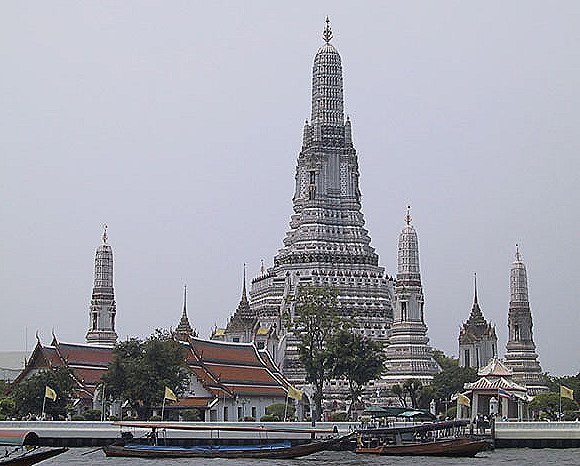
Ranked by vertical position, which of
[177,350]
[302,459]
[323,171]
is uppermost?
[323,171]

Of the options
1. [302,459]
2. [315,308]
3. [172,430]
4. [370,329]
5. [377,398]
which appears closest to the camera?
[302,459]

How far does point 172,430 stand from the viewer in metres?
53.6

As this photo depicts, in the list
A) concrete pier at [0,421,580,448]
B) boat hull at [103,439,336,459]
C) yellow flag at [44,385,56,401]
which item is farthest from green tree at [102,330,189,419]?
boat hull at [103,439,336,459]

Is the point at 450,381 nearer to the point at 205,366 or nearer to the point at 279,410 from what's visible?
the point at 279,410

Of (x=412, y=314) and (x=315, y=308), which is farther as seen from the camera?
(x=412, y=314)

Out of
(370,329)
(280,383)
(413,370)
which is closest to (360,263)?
(370,329)

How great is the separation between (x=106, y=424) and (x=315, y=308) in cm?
1687

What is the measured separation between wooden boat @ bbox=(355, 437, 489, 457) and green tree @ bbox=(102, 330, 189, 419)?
15.3 m

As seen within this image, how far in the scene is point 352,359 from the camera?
67438 mm

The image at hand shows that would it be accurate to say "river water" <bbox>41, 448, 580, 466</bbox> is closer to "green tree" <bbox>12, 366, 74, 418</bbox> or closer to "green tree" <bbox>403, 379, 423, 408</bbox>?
"green tree" <bbox>12, 366, 74, 418</bbox>

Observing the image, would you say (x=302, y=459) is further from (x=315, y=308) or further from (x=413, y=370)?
(x=413, y=370)

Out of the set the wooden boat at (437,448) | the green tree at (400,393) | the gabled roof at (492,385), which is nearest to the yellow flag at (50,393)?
the wooden boat at (437,448)

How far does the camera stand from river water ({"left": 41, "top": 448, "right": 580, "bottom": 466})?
4606 centimetres

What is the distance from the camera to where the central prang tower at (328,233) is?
9050 centimetres
